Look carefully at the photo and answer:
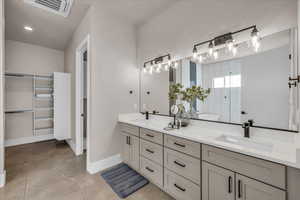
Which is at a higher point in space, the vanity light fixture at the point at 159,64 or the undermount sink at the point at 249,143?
the vanity light fixture at the point at 159,64

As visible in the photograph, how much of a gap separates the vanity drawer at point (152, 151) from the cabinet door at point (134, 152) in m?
0.11

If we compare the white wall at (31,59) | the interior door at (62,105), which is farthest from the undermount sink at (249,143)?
the white wall at (31,59)

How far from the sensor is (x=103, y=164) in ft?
7.46

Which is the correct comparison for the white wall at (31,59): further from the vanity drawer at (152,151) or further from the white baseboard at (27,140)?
the vanity drawer at (152,151)

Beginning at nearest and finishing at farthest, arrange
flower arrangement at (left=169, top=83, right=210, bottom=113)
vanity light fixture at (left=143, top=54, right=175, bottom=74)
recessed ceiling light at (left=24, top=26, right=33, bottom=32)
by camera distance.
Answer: flower arrangement at (left=169, top=83, right=210, bottom=113) → vanity light fixture at (left=143, top=54, right=175, bottom=74) → recessed ceiling light at (left=24, top=26, right=33, bottom=32)

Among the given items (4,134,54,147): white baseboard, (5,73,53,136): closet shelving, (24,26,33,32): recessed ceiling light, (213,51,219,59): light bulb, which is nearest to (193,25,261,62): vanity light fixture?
(213,51,219,59): light bulb

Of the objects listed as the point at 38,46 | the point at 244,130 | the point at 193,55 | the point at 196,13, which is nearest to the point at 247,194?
the point at 244,130

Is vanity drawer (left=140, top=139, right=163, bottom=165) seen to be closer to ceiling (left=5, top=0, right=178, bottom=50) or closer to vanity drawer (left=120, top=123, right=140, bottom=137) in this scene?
vanity drawer (left=120, top=123, right=140, bottom=137)

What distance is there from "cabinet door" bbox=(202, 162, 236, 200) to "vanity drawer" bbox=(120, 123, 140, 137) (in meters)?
1.11

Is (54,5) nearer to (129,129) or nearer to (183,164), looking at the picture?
(129,129)

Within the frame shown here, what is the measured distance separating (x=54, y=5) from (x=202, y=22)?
7.73 feet

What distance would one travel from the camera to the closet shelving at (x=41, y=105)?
3.66 metres

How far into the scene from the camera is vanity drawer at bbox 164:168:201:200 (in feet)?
4.34

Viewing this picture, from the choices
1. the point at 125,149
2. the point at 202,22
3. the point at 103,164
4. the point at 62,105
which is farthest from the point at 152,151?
the point at 62,105
